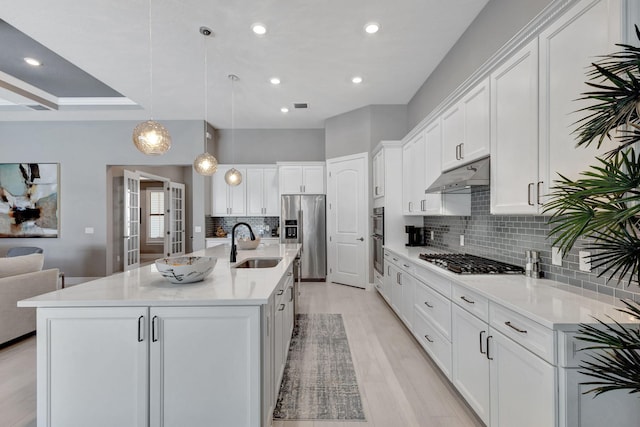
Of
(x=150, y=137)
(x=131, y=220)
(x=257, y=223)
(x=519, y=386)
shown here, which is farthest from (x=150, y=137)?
(x=131, y=220)

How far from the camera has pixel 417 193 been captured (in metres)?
3.76

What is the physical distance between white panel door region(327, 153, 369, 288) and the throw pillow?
13.5 ft

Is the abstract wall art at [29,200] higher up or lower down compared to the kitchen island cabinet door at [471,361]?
higher up

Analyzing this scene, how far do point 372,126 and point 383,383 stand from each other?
161 inches

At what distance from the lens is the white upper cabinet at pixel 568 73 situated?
1.34m

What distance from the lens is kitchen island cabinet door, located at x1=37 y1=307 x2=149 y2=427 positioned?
Result: 60.6 inches

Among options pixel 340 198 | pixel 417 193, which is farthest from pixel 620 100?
pixel 340 198

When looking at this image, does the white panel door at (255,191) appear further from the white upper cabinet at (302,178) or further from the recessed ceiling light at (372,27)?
the recessed ceiling light at (372,27)

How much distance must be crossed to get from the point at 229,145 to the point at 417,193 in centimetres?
456

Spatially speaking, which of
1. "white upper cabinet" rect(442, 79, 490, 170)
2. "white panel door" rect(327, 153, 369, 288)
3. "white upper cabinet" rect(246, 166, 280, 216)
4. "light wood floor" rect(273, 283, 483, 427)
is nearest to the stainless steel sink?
"light wood floor" rect(273, 283, 483, 427)

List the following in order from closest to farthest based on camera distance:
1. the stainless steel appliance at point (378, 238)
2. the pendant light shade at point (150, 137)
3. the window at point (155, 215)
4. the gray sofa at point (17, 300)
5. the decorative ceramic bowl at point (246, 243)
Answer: the pendant light shade at point (150, 137) → the gray sofa at point (17, 300) → the decorative ceramic bowl at point (246, 243) → the stainless steel appliance at point (378, 238) → the window at point (155, 215)

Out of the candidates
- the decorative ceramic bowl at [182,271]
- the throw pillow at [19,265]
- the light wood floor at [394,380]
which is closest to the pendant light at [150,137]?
the decorative ceramic bowl at [182,271]

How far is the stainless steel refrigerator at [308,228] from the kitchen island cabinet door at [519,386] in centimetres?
425

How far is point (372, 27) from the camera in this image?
3064 millimetres
